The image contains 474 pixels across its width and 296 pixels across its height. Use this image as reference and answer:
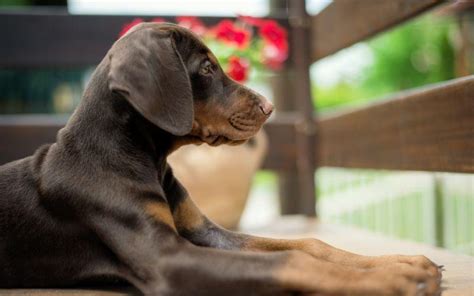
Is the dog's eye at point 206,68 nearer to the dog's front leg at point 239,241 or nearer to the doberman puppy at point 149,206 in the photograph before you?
the doberman puppy at point 149,206

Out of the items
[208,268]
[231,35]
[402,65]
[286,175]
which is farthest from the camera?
[402,65]

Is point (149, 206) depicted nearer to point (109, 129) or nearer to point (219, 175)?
point (109, 129)

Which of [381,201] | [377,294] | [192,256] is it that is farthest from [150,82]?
[381,201]

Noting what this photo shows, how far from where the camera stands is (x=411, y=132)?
372 centimetres

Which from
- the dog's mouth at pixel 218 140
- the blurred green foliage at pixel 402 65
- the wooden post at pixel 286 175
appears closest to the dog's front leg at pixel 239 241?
the dog's mouth at pixel 218 140

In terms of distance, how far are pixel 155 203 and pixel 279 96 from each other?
515 centimetres

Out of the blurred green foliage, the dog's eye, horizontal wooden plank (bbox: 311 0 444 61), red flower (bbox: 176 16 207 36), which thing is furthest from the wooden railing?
the blurred green foliage

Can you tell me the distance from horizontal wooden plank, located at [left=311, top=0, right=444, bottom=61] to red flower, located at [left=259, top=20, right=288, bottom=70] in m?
0.45

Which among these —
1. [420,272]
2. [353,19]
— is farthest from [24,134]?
[420,272]

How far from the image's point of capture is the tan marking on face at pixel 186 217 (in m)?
2.79

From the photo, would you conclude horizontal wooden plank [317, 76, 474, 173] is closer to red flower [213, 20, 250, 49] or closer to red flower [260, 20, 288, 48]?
red flower [260, 20, 288, 48]

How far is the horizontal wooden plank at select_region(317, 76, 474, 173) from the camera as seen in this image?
3.04 meters

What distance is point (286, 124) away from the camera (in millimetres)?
5504

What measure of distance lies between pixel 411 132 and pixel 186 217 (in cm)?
158
